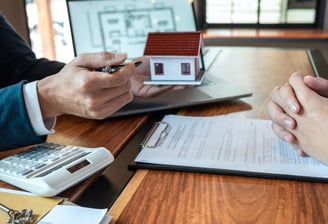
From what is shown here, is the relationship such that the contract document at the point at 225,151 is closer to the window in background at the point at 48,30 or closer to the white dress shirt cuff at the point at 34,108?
the white dress shirt cuff at the point at 34,108

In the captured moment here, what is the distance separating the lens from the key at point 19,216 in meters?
0.49

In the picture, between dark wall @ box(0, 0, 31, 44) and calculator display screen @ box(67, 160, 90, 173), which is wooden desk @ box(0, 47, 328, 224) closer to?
calculator display screen @ box(67, 160, 90, 173)

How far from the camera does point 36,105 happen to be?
669mm

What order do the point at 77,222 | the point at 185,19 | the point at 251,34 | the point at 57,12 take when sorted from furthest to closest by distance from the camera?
the point at 251,34, the point at 57,12, the point at 185,19, the point at 77,222

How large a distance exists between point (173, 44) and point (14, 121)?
441mm

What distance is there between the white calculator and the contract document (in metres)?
0.09

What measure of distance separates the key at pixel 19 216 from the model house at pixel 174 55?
0.53m

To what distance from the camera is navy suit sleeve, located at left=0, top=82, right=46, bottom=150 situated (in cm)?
66

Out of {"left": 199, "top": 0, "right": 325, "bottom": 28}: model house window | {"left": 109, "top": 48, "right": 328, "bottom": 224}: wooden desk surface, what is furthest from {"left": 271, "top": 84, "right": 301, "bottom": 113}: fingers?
{"left": 199, "top": 0, "right": 325, "bottom": 28}: model house window

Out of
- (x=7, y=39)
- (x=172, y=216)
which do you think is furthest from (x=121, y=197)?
(x=7, y=39)

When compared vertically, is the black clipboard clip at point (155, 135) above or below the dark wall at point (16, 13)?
below

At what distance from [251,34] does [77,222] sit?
4.12 metres

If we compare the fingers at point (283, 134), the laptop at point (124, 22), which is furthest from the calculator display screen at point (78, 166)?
the laptop at point (124, 22)

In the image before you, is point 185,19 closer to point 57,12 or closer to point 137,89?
point 137,89
